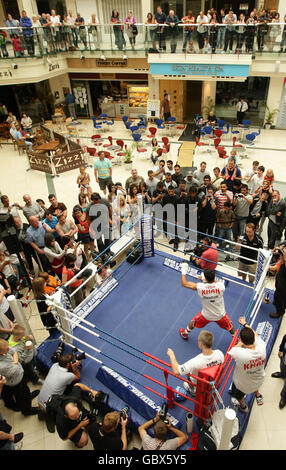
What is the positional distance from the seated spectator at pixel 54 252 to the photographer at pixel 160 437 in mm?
3097

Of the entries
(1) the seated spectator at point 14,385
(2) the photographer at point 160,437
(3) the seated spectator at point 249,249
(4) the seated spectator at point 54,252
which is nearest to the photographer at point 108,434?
(2) the photographer at point 160,437

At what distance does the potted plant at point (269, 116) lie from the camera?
14.7 metres

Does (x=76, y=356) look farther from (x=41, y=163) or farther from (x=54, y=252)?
(x=41, y=163)

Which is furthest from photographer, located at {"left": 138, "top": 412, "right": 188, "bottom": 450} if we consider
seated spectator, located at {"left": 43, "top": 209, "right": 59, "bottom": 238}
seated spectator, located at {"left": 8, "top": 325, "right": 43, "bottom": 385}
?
seated spectator, located at {"left": 43, "top": 209, "right": 59, "bottom": 238}

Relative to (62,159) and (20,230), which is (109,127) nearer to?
(62,159)

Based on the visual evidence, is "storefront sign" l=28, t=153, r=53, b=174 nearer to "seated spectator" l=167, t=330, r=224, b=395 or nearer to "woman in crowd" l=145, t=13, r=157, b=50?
"woman in crowd" l=145, t=13, r=157, b=50

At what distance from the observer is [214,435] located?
12.1 ft

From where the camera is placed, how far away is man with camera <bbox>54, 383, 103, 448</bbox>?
373cm

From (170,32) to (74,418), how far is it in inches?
536

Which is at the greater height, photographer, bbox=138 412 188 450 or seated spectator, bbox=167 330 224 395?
seated spectator, bbox=167 330 224 395

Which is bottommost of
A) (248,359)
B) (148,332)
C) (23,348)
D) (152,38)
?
(148,332)

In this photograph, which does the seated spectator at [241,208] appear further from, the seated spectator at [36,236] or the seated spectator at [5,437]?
the seated spectator at [5,437]

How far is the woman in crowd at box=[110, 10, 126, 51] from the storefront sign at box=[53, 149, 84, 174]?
7455 mm

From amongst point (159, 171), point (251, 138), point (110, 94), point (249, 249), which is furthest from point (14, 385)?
point (110, 94)
